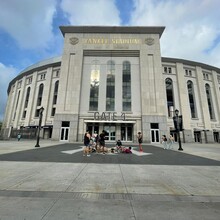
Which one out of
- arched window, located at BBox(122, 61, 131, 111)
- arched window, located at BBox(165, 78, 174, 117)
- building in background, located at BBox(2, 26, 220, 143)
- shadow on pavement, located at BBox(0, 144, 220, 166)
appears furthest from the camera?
arched window, located at BBox(165, 78, 174, 117)

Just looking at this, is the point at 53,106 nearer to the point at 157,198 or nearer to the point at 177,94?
the point at 177,94

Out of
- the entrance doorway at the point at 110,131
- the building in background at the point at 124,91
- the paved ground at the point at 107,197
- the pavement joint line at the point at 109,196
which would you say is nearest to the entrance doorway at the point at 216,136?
the building in background at the point at 124,91

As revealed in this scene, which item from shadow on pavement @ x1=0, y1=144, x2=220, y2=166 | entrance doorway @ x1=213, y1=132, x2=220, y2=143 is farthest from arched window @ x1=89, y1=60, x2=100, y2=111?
entrance doorway @ x1=213, y1=132, x2=220, y2=143

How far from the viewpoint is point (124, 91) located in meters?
30.8

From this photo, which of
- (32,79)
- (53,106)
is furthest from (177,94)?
(32,79)

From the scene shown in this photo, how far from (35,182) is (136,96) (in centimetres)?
2748

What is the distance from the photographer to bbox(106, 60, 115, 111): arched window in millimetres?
29938

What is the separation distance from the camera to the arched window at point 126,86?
29.9 metres

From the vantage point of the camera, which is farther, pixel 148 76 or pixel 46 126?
pixel 46 126

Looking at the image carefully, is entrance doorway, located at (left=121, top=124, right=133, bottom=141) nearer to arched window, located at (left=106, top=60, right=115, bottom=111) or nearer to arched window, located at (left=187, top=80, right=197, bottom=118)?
arched window, located at (left=106, top=60, right=115, bottom=111)

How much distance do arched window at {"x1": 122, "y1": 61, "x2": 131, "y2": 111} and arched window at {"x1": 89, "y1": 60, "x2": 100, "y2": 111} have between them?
18.9 feet

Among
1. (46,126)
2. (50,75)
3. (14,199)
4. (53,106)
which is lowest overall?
(14,199)

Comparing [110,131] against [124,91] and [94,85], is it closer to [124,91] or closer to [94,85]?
[124,91]

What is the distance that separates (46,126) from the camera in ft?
119
